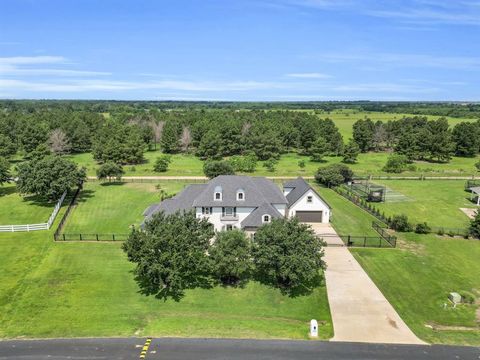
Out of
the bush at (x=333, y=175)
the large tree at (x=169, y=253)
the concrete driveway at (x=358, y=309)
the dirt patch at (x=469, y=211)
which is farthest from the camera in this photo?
the bush at (x=333, y=175)

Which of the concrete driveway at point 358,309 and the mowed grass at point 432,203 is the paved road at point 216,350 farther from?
the mowed grass at point 432,203

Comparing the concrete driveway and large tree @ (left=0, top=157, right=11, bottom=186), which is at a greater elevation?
large tree @ (left=0, top=157, right=11, bottom=186)

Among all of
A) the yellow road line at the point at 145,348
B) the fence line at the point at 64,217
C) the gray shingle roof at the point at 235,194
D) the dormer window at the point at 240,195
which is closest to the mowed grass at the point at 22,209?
the fence line at the point at 64,217

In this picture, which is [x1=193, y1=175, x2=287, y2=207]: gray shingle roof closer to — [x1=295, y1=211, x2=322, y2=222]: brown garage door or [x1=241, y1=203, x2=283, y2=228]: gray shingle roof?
[x1=241, y1=203, x2=283, y2=228]: gray shingle roof

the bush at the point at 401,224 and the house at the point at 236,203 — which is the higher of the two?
the house at the point at 236,203

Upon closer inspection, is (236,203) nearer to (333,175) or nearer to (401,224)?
(401,224)

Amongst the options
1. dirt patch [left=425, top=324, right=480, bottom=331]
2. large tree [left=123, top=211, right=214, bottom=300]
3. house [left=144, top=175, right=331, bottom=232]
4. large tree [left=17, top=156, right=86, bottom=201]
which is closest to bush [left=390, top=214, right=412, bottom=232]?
house [left=144, top=175, right=331, bottom=232]

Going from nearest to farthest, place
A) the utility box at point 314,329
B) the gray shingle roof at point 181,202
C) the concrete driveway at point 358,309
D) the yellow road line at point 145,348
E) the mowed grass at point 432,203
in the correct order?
the yellow road line at point 145,348 → the utility box at point 314,329 → the concrete driveway at point 358,309 → the gray shingle roof at point 181,202 → the mowed grass at point 432,203

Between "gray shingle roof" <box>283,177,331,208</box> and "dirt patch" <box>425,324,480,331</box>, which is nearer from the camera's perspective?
"dirt patch" <box>425,324,480,331</box>
